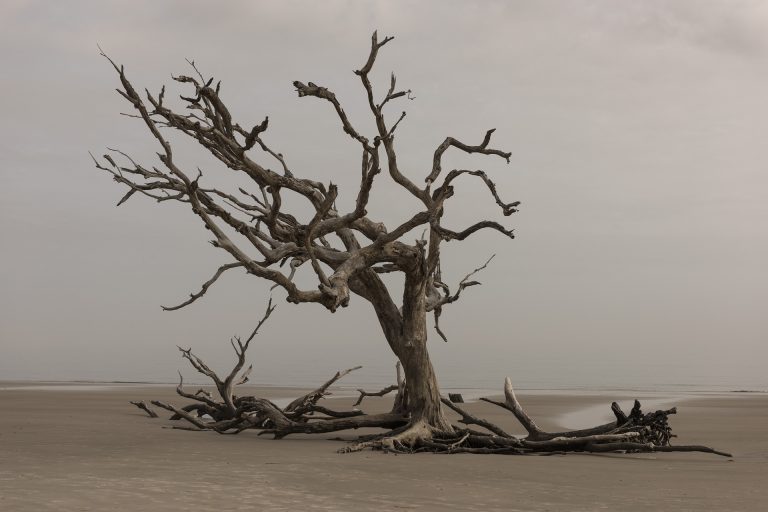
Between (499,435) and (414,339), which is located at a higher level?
(414,339)

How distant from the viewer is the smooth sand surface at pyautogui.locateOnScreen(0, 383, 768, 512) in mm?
7801

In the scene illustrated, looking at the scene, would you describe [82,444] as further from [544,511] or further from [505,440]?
[544,511]

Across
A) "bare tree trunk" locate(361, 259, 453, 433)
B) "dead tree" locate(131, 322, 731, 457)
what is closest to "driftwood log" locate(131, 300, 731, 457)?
"dead tree" locate(131, 322, 731, 457)

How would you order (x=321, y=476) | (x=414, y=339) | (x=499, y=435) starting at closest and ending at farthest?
(x=321, y=476), (x=499, y=435), (x=414, y=339)

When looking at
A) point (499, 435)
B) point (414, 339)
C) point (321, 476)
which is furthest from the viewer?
point (414, 339)

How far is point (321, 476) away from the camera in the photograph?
9.49 metres

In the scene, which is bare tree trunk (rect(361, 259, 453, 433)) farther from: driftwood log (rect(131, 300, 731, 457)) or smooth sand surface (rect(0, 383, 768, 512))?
smooth sand surface (rect(0, 383, 768, 512))

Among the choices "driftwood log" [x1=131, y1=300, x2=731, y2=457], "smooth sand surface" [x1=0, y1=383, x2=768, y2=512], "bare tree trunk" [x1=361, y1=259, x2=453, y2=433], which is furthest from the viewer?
"bare tree trunk" [x1=361, y1=259, x2=453, y2=433]

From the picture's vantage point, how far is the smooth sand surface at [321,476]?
25.6 ft

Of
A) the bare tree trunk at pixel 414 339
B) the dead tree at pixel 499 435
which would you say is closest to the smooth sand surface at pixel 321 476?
the dead tree at pixel 499 435

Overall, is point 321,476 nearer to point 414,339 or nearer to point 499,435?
point 499,435

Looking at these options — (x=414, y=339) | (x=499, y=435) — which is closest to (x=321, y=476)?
(x=499, y=435)

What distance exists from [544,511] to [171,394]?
85.8 feet

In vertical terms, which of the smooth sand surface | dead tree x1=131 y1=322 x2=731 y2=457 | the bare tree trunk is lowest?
the smooth sand surface
